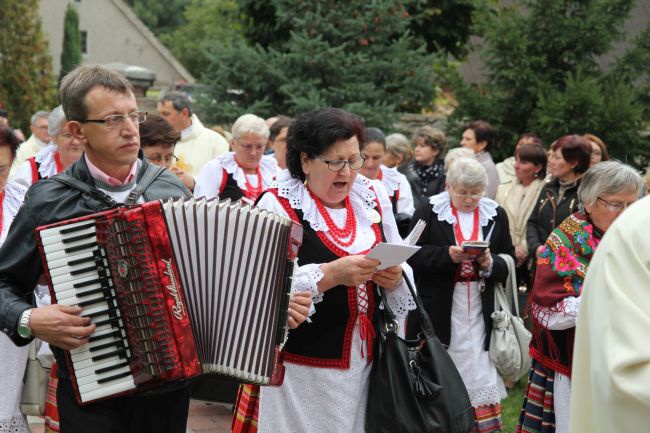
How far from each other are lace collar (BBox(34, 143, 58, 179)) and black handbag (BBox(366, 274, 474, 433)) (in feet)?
9.61

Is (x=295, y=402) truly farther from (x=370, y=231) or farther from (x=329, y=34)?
(x=329, y=34)

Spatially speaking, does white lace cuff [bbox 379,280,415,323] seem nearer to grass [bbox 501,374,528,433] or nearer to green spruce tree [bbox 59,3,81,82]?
grass [bbox 501,374,528,433]

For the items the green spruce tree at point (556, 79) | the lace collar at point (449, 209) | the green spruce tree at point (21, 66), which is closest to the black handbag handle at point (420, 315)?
the lace collar at point (449, 209)

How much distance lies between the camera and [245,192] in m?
7.62

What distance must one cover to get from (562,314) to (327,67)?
31.5 feet

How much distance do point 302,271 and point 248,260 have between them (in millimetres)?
429

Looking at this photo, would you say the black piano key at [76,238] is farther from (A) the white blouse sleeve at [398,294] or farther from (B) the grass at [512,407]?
(B) the grass at [512,407]

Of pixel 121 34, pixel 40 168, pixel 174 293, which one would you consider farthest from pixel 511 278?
pixel 121 34

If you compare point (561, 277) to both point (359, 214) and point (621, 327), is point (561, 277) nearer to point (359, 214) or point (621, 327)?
point (359, 214)

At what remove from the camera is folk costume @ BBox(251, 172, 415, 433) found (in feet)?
13.3

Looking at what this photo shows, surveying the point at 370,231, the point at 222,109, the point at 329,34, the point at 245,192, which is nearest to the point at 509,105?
the point at 329,34

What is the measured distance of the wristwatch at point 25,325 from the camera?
3350 millimetres

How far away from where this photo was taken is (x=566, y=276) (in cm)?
494

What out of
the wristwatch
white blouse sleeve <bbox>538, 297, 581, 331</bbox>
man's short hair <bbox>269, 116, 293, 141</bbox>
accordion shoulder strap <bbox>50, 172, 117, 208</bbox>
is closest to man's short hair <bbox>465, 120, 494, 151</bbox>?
man's short hair <bbox>269, 116, 293, 141</bbox>
